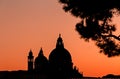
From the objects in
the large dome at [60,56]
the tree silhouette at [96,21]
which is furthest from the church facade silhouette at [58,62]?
the tree silhouette at [96,21]

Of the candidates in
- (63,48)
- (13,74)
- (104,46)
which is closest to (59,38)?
(63,48)

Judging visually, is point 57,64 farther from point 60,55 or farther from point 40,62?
point 40,62

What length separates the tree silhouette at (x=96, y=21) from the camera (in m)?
19.7

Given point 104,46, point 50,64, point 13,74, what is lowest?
point 104,46

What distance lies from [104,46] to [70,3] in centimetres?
229

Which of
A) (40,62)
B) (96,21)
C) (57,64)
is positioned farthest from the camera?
(40,62)

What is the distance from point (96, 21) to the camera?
20.1 metres

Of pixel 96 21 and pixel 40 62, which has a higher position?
pixel 40 62

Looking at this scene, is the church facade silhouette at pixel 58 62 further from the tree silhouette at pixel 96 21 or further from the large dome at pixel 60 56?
the tree silhouette at pixel 96 21

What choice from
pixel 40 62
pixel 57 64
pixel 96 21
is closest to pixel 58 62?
pixel 57 64

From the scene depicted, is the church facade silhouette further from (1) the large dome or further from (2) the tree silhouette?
(2) the tree silhouette

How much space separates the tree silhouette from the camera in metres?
19.7

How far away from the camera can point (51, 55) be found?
80062 millimetres

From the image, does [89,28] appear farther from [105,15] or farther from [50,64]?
[50,64]
